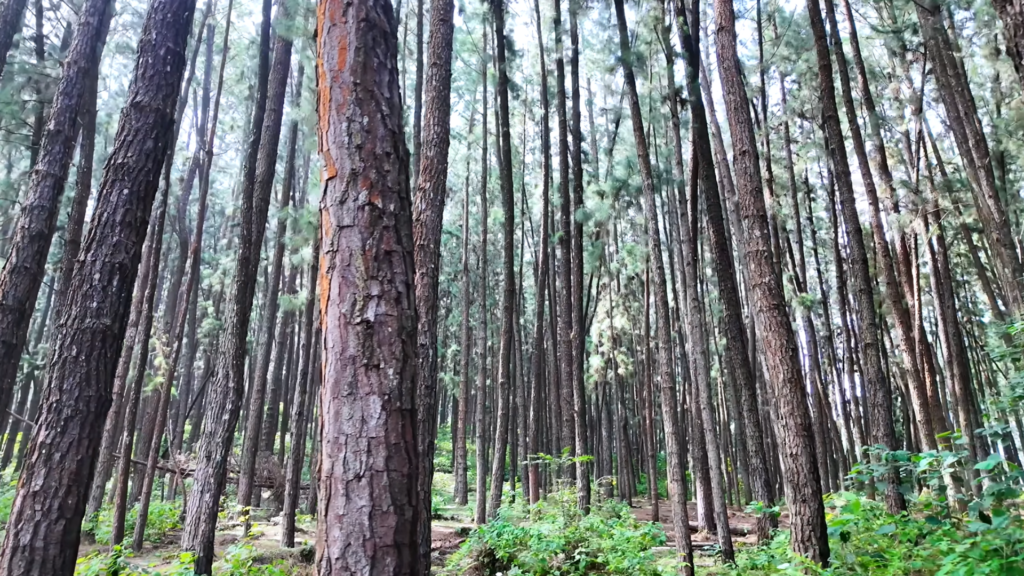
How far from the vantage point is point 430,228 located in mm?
5234

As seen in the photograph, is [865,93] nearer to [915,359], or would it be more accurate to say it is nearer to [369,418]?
[915,359]

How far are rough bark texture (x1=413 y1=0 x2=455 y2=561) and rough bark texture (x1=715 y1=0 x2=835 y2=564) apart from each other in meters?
2.76

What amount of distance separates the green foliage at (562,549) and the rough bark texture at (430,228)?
1.81 meters

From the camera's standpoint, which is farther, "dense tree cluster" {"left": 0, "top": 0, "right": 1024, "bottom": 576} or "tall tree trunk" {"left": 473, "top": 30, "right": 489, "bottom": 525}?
"tall tree trunk" {"left": 473, "top": 30, "right": 489, "bottom": 525}

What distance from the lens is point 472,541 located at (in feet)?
23.2

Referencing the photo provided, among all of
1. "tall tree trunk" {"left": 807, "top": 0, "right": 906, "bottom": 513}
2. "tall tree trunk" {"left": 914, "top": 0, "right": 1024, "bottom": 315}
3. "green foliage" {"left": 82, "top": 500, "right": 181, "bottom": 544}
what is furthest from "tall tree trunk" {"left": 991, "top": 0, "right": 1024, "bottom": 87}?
"green foliage" {"left": 82, "top": 500, "right": 181, "bottom": 544}

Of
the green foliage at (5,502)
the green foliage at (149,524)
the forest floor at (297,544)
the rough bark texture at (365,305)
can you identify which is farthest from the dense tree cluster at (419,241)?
the green foliage at (5,502)

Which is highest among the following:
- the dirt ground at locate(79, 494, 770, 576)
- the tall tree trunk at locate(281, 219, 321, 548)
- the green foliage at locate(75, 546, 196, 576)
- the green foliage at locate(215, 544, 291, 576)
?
the tall tree trunk at locate(281, 219, 321, 548)

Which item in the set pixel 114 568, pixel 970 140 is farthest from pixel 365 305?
pixel 970 140

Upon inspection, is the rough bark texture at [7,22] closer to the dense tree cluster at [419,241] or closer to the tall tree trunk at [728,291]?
the dense tree cluster at [419,241]

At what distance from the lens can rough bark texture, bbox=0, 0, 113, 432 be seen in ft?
16.0

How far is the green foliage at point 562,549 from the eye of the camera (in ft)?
20.4

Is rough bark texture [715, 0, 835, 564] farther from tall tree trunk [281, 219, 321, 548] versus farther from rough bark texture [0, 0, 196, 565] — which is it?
tall tree trunk [281, 219, 321, 548]

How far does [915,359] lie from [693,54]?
5440mm
